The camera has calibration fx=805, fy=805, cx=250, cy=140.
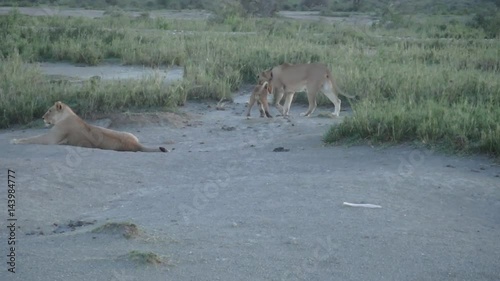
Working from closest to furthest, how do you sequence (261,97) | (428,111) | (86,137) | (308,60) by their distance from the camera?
(86,137) → (428,111) → (261,97) → (308,60)

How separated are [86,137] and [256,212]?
4952 mm

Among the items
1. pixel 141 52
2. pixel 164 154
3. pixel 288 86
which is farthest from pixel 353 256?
pixel 141 52

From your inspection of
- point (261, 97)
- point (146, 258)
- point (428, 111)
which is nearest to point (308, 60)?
point (261, 97)

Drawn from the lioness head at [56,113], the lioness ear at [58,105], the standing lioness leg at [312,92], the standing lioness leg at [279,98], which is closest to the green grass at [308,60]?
the standing lioness leg at [312,92]

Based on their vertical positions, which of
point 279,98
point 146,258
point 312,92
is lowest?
point 279,98

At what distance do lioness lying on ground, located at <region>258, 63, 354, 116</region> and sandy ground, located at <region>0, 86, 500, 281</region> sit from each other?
2406 mm

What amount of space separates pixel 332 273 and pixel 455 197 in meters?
3.28

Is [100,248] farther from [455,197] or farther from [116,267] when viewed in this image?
[455,197]

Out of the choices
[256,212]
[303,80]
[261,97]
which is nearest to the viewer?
[256,212]

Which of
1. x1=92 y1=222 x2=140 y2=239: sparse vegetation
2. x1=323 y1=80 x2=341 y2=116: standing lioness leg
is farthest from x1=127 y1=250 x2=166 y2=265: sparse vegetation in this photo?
x1=323 y1=80 x2=341 y2=116: standing lioness leg

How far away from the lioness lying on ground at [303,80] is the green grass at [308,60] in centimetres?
83

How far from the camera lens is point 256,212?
8.61 m

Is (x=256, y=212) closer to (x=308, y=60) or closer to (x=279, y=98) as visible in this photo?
(x=279, y=98)

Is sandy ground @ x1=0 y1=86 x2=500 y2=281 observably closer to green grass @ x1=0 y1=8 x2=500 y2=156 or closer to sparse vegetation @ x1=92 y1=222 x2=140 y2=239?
sparse vegetation @ x1=92 y1=222 x2=140 y2=239
